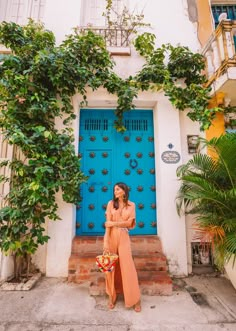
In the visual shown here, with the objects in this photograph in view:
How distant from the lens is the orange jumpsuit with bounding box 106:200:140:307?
2.54m

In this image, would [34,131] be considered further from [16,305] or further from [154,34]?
[154,34]

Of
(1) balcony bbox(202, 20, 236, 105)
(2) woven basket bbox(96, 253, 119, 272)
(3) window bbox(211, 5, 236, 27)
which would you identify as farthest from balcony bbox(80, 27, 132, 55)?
(2) woven basket bbox(96, 253, 119, 272)

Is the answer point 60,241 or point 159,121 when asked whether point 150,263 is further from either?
point 159,121

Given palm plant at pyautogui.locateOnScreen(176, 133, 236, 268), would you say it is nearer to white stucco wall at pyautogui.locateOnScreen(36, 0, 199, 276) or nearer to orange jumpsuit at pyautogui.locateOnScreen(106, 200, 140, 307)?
white stucco wall at pyautogui.locateOnScreen(36, 0, 199, 276)

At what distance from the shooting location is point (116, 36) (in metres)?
4.63

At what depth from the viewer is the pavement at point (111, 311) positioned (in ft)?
7.52

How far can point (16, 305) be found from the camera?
2703 mm

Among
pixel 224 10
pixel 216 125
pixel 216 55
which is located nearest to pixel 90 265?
pixel 216 125

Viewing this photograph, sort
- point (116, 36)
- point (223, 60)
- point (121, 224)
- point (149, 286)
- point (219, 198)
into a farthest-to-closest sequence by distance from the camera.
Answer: point (116, 36), point (223, 60), point (149, 286), point (219, 198), point (121, 224)

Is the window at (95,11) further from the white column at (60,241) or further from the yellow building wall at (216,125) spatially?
the white column at (60,241)

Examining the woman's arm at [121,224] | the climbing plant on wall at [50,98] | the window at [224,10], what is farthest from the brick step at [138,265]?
the window at [224,10]

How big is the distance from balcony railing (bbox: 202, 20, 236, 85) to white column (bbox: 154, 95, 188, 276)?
1.06 meters

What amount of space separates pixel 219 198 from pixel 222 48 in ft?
9.24

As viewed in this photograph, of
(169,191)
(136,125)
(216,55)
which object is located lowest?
(169,191)
